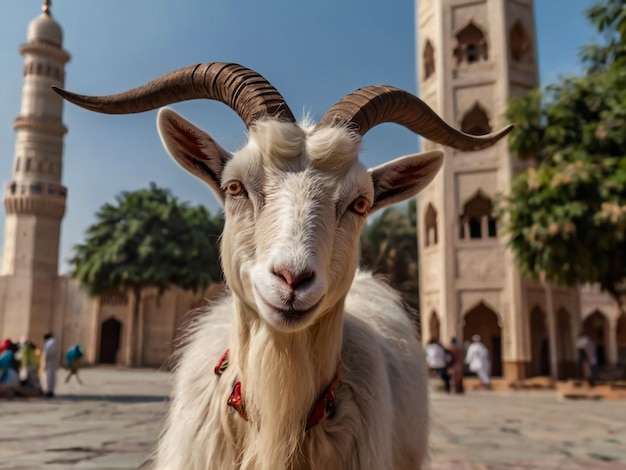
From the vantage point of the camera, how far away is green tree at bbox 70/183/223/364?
35938 millimetres

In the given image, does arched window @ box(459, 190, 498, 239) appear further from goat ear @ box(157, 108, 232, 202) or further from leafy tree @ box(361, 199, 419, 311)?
goat ear @ box(157, 108, 232, 202)

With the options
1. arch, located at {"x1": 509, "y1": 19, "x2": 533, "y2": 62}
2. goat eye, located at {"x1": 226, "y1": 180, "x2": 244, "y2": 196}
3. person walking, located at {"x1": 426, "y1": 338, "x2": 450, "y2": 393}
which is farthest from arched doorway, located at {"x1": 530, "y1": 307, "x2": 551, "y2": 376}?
goat eye, located at {"x1": 226, "y1": 180, "x2": 244, "y2": 196}

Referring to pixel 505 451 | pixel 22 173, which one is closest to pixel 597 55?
pixel 505 451

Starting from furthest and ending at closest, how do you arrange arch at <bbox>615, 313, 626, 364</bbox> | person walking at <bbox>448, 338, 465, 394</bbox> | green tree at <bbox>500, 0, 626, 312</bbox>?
arch at <bbox>615, 313, 626, 364</bbox> < person walking at <bbox>448, 338, 465, 394</bbox> < green tree at <bbox>500, 0, 626, 312</bbox>

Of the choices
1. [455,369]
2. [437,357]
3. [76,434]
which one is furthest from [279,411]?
[455,369]

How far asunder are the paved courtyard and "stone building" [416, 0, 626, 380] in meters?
12.9

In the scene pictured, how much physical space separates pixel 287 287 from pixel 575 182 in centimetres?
1604

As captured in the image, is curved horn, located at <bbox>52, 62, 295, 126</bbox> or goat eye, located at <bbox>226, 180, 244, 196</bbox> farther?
curved horn, located at <bbox>52, 62, 295, 126</bbox>

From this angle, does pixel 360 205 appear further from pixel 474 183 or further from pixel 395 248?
pixel 395 248

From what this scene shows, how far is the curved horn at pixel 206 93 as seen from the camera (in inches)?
111

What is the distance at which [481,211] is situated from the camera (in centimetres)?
2725

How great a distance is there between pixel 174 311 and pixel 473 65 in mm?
25339

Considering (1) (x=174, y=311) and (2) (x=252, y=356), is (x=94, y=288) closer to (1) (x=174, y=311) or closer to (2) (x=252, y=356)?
(1) (x=174, y=311)

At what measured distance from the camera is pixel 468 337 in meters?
29.1
